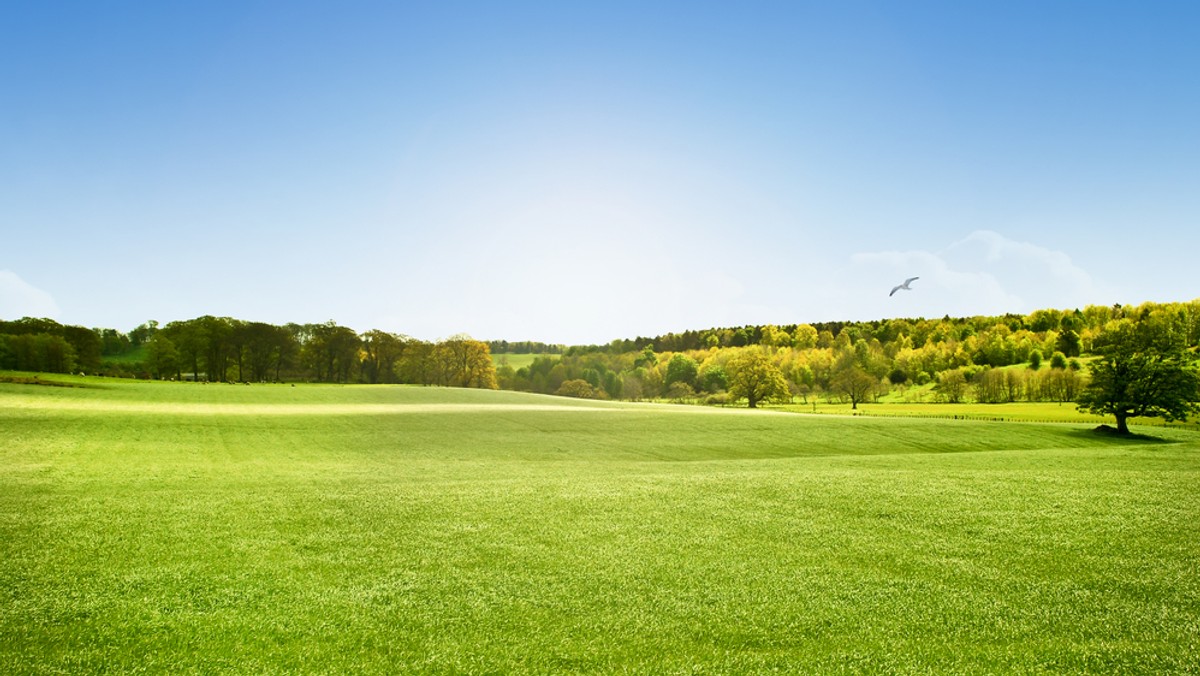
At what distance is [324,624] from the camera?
8617 mm

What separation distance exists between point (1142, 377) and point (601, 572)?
60.4 m

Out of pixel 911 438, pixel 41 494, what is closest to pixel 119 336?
pixel 41 494

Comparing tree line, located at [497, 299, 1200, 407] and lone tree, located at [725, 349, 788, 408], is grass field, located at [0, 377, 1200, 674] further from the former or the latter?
tree line, located at [497, 299, 1200, 407]

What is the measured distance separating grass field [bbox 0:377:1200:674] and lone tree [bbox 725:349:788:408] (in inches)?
3154

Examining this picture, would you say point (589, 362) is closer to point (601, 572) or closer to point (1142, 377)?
point (1142, 377)

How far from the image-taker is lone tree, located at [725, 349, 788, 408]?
103 meters

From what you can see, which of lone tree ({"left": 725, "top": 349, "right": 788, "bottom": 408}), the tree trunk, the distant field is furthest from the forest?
the distant field

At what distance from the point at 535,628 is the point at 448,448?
30.4 meters

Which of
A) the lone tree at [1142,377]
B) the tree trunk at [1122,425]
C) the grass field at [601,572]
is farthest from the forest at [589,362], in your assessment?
the grass field at [601,572]

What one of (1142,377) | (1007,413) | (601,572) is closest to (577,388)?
(1007,413)

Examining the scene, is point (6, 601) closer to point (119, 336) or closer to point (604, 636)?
point (604, 636)

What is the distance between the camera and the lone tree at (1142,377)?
49.5 metres

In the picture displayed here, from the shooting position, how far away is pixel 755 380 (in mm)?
103062

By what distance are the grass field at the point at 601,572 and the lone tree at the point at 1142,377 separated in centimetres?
3713
